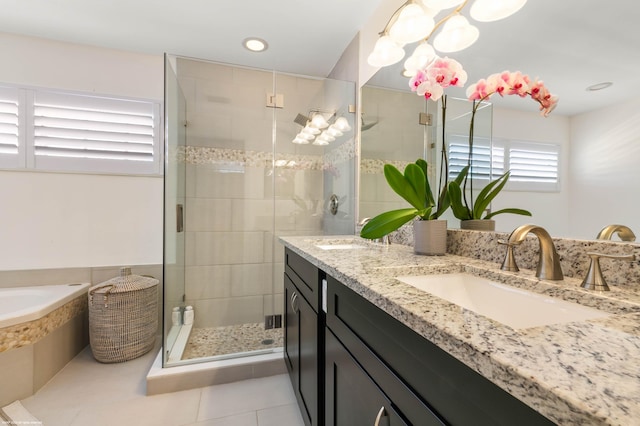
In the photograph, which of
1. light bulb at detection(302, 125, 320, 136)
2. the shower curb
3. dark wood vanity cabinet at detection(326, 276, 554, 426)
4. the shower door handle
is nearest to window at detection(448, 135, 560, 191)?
dark wood vanity cabinet at detection(326, 276, 554, 426)

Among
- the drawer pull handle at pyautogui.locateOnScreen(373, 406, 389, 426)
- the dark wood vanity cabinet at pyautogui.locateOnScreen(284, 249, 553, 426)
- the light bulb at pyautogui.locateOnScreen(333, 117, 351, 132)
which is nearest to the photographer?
the dark wood vanity cabinet at pyautogui.locateOnScreen(284, 249, 553, 426)

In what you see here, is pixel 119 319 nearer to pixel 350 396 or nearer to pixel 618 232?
pixel 350 396

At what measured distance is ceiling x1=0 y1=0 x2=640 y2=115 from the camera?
71cm

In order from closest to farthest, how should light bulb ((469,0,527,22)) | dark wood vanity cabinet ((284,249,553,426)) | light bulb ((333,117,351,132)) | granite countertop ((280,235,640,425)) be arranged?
granite countertop ((280,235,640,425)) < dark wood vanity cabinet ((284,249,553,426)) < light bulb ((469,0,527,22)) < light bulb ((333,117,351,132))

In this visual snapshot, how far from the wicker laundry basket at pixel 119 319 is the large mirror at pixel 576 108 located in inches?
86.0

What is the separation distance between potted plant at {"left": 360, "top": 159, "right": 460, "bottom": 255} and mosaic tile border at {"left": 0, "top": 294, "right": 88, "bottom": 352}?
1.89 m

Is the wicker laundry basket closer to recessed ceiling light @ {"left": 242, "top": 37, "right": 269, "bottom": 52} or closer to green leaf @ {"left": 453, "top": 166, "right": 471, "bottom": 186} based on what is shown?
recessed ceiling light @ {"left": 242, "top": 37, "right": 269, "bottom": 52}

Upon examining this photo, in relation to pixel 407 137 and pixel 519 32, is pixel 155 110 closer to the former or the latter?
pixel 407 137

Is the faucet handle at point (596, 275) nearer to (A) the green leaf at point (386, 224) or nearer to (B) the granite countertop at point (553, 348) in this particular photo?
(B) the granite countertop at point (553, 348)

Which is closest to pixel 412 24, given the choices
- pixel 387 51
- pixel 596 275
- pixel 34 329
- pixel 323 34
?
pixel 387 51

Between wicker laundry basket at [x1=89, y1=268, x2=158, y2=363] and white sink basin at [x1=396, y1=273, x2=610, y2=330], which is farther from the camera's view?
wicker laundry basket at [x1=89, y1=268, x2=158, y2=363]

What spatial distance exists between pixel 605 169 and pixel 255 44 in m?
2.20

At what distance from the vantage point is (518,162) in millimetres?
949

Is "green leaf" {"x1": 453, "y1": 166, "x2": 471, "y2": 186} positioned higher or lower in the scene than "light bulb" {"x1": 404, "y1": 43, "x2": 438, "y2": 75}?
lower
